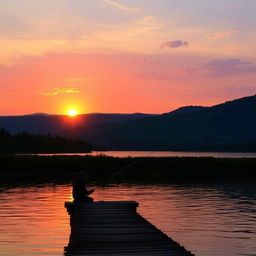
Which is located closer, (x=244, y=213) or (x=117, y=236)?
(x=117, y=236)

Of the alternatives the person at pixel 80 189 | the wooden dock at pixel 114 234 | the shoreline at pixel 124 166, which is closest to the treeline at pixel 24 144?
the shoreline at pixel 124 166

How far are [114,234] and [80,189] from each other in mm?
9369

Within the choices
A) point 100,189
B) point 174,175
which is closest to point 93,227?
point 100,189

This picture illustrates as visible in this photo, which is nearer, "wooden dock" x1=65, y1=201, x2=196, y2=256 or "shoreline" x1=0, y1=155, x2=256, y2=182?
"wooden dock" x1=65, y1=201, x2=196, y2=256

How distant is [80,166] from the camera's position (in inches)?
3487

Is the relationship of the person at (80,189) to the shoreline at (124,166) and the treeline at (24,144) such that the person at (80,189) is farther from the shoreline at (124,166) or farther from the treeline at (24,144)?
the treeline at (24,144)

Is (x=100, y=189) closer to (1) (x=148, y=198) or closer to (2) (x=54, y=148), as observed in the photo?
(1) (x=148, y=198)

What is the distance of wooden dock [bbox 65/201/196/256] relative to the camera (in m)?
20.4

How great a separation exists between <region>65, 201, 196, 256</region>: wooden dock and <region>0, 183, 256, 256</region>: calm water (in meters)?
1.50

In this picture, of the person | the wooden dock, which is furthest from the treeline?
the wooden dock

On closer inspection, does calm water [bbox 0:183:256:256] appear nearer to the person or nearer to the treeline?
the person

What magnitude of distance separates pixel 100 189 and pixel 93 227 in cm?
3308

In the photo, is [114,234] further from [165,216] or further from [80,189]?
[165,216]

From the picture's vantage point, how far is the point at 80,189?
108 ft
